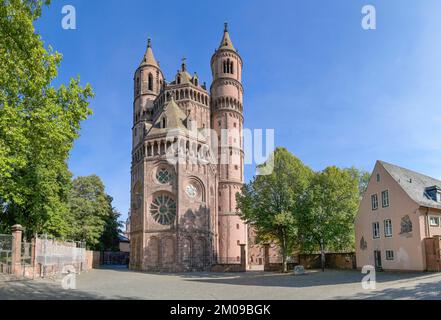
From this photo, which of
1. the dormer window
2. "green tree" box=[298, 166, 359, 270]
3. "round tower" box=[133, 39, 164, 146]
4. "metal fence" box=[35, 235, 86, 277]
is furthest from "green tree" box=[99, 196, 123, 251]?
the dormer window

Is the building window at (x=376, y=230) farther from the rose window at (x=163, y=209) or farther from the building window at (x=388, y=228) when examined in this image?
the rose window at (x=163, y=209)

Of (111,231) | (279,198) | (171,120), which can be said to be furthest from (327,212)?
(111,231)

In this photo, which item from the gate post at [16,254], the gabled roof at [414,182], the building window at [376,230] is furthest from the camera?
the building window at [376,230]

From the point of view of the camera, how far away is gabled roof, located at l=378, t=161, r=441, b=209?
32.4m

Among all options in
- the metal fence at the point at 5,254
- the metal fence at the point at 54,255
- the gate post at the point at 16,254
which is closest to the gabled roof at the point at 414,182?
the metal fence at the point at 54,255

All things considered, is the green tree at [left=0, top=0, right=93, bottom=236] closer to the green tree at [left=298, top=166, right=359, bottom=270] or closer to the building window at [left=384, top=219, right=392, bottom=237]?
the green tree at [left=298, top=166, right=359, bottom=270]

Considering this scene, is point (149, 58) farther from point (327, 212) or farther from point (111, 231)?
point (327, 212)

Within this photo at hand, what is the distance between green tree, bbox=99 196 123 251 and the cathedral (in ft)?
51.4

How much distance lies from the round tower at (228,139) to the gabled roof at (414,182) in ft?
91.9

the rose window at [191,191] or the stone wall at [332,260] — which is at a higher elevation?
the rose window at [191,191]

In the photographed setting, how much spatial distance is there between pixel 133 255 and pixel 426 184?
3634 cm

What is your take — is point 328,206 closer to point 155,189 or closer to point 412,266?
point 412,266

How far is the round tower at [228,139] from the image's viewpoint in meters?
59.3

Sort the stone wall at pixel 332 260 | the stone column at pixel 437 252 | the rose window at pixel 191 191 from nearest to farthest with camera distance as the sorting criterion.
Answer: the stone column at pixel 437 252 → the stone wall at pixel 332 260 → the rose window at pixel 191 191
